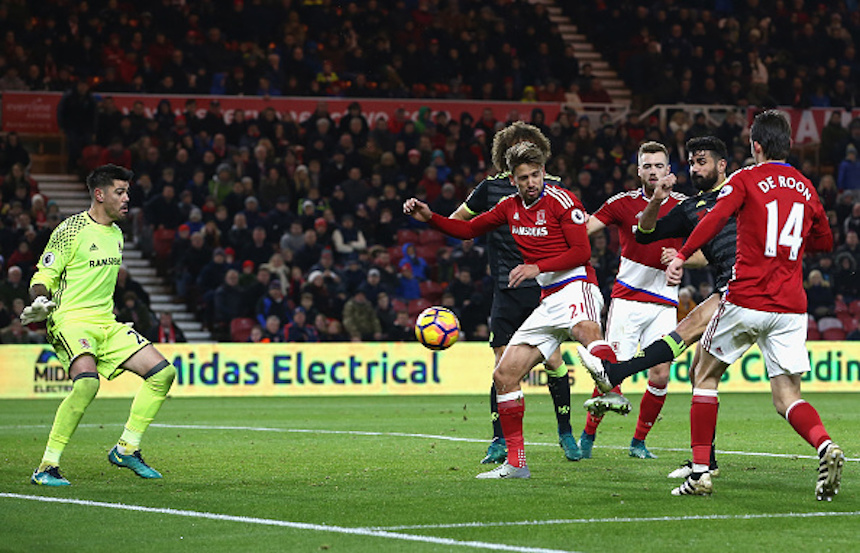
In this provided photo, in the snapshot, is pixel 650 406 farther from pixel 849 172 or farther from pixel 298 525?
pixel 849 172

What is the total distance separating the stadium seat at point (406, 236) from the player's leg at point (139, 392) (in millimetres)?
15327

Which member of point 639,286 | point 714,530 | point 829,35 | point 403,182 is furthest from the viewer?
point 829,35

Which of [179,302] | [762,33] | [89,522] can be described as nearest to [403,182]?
[179,302]

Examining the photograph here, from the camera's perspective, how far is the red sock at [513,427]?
9.15 meters

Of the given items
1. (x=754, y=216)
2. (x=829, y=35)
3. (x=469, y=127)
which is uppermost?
(x=829, y=35)

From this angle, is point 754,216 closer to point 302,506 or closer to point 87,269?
point 302,506

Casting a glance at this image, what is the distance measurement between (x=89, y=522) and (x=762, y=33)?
26.9 m

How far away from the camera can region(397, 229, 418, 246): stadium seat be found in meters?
24.7

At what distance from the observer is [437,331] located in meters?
10.4

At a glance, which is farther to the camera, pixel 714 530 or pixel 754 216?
pixel 754 216

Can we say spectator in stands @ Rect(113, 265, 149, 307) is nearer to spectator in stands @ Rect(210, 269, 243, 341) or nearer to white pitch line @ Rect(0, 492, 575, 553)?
spectator in stands @ Rect(210, 269, 243, 341)

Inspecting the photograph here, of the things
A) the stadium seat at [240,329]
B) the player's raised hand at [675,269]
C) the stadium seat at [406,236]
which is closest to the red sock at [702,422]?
the player's raised hand at [675,269]

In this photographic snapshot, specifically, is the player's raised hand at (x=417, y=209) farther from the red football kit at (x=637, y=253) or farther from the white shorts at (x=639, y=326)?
the white shorts at (x=639, y=326)

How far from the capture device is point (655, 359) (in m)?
8.86
